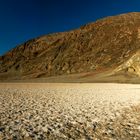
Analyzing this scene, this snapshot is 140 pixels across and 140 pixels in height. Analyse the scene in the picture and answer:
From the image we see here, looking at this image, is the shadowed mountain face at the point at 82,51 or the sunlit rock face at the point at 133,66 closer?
the sunlit rock face at the point at 133,66

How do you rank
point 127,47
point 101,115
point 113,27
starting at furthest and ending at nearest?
point 113,27 < point 127,47 < point 101,115

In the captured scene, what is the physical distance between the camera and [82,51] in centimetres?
9706

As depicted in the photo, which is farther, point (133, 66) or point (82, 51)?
point (82, 51)

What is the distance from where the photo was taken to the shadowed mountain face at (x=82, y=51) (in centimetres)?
8731


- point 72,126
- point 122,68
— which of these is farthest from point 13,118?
point 122,68

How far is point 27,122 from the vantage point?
29.6 ft

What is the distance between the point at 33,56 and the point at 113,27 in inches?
1391

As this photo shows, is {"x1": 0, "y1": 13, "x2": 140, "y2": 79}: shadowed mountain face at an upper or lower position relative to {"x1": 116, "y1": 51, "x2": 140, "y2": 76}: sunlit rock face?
upper

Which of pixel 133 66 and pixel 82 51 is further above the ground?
pixel 82 51

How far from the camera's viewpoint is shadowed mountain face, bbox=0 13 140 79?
3438 inches

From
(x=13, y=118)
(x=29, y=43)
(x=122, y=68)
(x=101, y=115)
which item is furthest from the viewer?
(x=29, y=43)

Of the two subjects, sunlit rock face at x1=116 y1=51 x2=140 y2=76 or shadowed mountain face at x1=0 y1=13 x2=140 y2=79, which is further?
shadowed mountain face at x1=0 y1=13 x2=140 y2=79

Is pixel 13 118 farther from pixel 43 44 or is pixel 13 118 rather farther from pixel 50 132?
pixel 43 44

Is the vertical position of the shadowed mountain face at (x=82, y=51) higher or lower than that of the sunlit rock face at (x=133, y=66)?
higher
